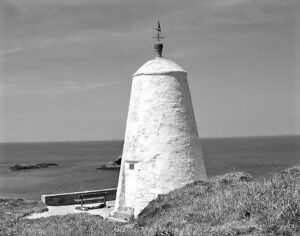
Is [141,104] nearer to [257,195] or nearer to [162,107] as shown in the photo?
[162,107]

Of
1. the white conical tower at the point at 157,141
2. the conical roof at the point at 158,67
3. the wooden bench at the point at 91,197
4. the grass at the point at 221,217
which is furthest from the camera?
the wooden bench at the point at 91,197

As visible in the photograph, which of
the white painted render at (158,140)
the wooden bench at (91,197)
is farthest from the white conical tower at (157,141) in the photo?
the wooden bench at (91,197)

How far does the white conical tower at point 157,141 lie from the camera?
1570cm

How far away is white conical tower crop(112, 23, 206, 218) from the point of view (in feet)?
51.5

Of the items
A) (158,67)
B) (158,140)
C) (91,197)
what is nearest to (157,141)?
(158,140)

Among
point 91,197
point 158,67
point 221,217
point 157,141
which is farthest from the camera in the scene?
point 91,197

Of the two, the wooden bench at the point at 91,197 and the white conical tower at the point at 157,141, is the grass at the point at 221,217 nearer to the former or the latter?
the white conical tower at the point at 157,141

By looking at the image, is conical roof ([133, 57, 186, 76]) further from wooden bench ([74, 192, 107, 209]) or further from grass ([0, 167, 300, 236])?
wooden bench ([74, 192, 107, 209])

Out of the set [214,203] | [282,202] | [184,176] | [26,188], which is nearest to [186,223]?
[214,203]

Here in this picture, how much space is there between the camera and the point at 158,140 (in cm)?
1586

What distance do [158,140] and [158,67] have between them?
10.4 ft

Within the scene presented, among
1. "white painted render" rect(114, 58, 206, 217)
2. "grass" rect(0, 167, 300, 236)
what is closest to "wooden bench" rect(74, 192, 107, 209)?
"white painted render" rect(114, 58, 206, 217)

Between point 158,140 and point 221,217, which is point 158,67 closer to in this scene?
point 158,140

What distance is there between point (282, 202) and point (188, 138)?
845cm
